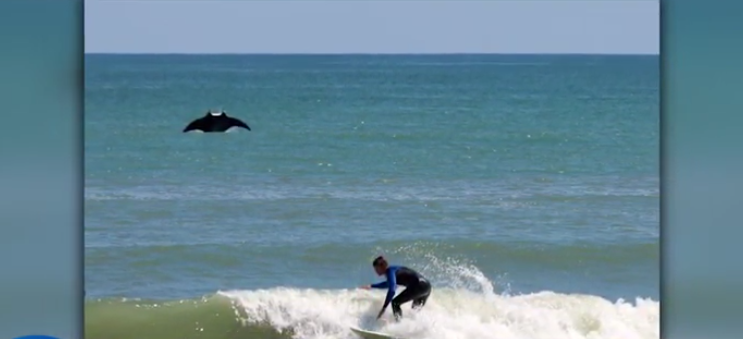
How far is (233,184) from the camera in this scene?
7824mm

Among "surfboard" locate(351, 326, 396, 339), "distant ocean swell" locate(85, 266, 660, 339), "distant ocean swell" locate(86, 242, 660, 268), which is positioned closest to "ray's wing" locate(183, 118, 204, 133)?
"distant ocean swell" locate(86, 242, 660, 268)

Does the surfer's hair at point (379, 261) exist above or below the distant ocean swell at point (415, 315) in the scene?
above

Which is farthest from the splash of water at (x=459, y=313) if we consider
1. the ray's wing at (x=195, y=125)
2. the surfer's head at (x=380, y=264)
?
the ray's wing at (x=195, y=125)

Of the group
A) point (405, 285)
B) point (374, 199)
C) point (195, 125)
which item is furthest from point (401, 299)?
point (195, 125)

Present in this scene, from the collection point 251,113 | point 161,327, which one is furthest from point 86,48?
point 161,327

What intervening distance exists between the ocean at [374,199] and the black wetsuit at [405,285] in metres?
0.05

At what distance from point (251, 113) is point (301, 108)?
0.77 ft

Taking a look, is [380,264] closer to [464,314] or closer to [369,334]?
[369,334]

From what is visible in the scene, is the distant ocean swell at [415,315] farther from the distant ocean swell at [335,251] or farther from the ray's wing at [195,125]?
the ray's wing at [195,125]

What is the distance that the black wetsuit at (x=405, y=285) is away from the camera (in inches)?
304

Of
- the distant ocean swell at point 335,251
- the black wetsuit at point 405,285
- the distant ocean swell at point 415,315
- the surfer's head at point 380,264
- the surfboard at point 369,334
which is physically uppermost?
the distant ocean swell at point 335,251

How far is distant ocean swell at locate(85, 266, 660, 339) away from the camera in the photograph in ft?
25.5

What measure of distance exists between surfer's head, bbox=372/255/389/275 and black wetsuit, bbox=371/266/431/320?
0.9 inches

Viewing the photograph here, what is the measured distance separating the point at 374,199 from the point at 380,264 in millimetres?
318
